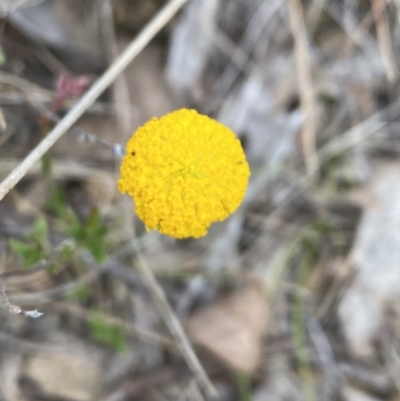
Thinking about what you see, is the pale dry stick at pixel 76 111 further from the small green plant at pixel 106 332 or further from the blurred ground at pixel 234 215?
the small green plant at pixel 106 332

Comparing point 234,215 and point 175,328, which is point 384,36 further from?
point 175,328

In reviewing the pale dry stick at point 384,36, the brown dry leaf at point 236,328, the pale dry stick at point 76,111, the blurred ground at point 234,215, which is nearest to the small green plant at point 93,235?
the blurred ground at point 234,215

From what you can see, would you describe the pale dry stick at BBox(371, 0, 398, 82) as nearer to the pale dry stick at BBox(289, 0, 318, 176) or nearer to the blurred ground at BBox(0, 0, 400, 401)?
the blurred ground at BBox(0, 0, 400, 401)

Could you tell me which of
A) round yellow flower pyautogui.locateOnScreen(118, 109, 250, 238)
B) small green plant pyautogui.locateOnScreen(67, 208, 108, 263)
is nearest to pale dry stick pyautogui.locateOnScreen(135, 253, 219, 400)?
small green plant pyautogui.locateOnScreen(67, 208, 108, 263)

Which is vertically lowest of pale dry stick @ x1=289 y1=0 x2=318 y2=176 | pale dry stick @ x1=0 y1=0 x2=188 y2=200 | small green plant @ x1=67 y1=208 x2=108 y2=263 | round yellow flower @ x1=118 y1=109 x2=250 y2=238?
round yellow flower @ x1=118 y1=109 x2=250 y2=238

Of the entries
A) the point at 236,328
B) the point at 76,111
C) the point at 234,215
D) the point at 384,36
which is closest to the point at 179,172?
the point at 76,111
